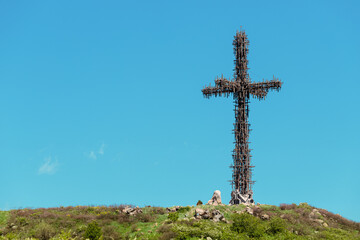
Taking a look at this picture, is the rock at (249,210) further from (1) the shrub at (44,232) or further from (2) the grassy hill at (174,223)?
(1) the shrub at (44,232)

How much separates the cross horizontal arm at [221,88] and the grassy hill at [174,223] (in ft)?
42.8

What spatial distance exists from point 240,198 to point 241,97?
33.7 ft

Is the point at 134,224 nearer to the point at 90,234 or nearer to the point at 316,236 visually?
the point at 90,234

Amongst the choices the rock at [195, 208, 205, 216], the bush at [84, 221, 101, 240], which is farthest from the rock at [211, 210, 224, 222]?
the bush at [84, 221, 101, 240]

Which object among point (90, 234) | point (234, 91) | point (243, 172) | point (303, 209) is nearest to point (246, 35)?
point (234, 91)

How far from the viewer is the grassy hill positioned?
2289cm

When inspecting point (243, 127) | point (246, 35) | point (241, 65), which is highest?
point (246, 35)

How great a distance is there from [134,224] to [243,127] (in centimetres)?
1680

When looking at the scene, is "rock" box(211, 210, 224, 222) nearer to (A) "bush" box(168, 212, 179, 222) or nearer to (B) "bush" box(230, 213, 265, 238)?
(B) "bush" box(230, 213, 265, 238)

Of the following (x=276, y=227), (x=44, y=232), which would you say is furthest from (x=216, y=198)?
(x=44, y=232)

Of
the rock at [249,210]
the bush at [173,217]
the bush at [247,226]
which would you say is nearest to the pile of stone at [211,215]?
the bush at [247,226]

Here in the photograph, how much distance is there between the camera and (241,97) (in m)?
37.8

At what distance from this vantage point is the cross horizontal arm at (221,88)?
125 ft

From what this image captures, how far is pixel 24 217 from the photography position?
26.9 m
